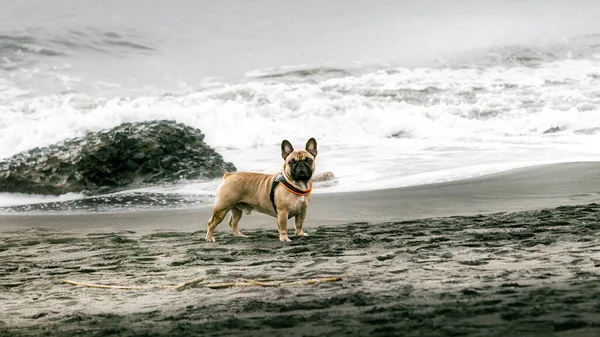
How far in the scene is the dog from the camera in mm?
6348

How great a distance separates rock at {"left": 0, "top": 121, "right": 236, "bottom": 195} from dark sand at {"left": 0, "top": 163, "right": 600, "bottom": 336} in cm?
184

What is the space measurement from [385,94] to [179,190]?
1175cm

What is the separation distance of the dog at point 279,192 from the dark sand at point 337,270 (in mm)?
245

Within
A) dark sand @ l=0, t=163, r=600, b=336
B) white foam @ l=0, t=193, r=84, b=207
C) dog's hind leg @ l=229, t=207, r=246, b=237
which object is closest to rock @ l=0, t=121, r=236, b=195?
white foam @ l=0, t=193, r=84, b=207

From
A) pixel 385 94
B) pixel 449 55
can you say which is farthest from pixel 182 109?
pixel 449 55

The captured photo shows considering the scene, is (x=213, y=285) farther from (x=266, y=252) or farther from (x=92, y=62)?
(x=92, y=62)

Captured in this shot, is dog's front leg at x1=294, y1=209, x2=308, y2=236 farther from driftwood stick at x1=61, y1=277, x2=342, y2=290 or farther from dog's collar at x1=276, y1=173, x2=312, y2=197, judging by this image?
driftwood stick at x1=61, y1=277, x2=342, y2=290

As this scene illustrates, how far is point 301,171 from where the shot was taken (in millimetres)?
6262

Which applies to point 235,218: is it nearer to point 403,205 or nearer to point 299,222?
point 299,222

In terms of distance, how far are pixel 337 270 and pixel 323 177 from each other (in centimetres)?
661

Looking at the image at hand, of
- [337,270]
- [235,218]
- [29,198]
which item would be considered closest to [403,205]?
[235,218]

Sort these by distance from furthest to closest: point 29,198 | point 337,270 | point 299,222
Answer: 1. point 29,198
2. point 299,222
3. point 337,270

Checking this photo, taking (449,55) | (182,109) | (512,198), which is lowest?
(512,198)

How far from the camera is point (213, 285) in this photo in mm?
4367
